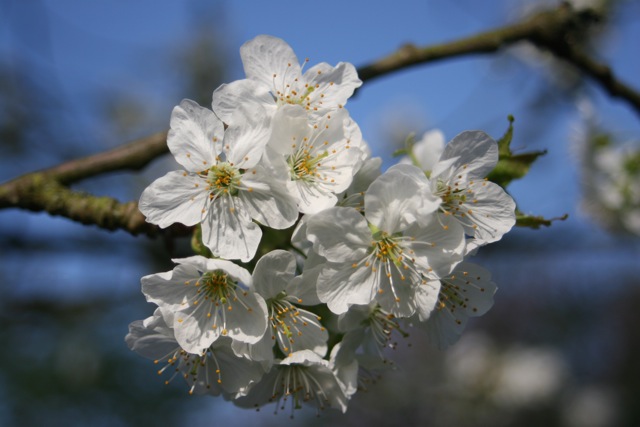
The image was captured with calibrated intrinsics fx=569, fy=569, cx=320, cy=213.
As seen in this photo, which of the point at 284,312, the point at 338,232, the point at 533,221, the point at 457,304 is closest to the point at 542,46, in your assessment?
the point at 533,221

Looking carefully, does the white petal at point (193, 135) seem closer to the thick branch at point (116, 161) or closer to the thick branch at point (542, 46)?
the thick branch at point (116, 161)

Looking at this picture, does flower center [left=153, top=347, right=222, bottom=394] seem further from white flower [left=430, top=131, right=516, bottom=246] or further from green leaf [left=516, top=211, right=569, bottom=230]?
green leaf [left=516, top=211, right=569, bottom=230]

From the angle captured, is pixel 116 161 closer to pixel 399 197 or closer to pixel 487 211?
pixel 399 197

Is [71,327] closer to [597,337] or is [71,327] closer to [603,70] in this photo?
[603,70]

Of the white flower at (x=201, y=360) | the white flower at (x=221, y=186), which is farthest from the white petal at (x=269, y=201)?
the white flower at (x=201, y=360)

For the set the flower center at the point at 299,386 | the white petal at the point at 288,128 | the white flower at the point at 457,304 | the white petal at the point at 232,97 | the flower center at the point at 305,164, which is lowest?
the flower center at the point at 299,386

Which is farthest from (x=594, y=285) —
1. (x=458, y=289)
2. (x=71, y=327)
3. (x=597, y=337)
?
(x=458, y=289)

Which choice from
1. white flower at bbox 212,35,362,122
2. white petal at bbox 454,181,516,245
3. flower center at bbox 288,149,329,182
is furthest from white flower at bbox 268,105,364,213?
white petal at bbox 454,181,516,245

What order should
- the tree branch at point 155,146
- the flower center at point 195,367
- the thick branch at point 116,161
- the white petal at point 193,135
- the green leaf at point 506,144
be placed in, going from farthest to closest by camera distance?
the thick branch at point 116,161, the tree branch at point 155,146, the green leaf at point 506,144, the flower center at point 195,367, the white petal at point 193,135
